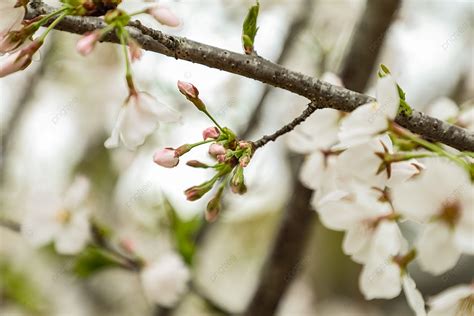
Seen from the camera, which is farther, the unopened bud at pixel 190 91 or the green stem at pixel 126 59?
the unopened bud at pixel 190 91

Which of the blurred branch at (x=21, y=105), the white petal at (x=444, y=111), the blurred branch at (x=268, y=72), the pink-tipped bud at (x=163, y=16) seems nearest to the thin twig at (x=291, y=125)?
the blurred branch at (x=268, y=72)

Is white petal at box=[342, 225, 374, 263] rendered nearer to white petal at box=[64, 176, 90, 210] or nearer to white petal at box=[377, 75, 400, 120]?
white petal at box=[377, 75, 400, 120]

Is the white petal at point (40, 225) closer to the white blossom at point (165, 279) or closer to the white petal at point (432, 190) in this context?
the white blossom at point (165, 279)

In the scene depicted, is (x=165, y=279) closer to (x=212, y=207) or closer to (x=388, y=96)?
(x=212, y=207)

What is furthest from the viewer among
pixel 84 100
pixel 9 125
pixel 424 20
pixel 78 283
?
pixel 84 100

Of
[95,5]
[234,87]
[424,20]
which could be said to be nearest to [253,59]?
[95,5]

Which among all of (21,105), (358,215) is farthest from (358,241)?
(21,105)

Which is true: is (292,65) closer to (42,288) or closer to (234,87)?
(234,87)
